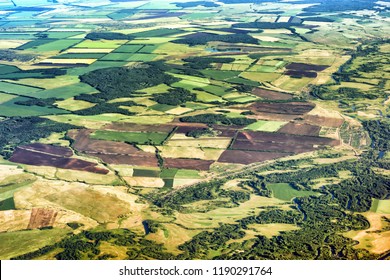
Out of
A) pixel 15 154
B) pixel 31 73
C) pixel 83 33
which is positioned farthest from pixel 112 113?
pixel 83 33

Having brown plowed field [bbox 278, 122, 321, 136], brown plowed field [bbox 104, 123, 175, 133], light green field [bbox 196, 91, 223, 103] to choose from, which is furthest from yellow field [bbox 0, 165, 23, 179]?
light green field [bbox 196, 91, 223, 103]

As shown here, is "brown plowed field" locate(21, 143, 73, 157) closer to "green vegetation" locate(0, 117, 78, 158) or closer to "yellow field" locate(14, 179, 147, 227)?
"green vegetation" locate(0, 117, 78, 158)

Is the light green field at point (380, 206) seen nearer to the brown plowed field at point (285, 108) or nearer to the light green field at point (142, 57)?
the brown plowed field at point (285, 108)

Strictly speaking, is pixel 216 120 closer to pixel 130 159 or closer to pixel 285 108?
pixel 285 108

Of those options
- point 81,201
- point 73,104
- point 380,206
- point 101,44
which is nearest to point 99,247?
point 81,201

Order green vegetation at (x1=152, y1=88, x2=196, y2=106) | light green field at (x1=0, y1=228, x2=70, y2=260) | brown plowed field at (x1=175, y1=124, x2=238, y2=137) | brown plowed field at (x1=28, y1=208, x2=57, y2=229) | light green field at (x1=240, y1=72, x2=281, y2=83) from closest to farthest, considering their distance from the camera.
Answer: light green field at (x1=0, y1=228, x2=70, y2=260)
brown plowed field at (x1=28, y1=208, x2=57, y2=229)
brown plowed field at (x1=175, y1=124, x2=238, y2=137)
green vegetation at (x1=152, y1=88, x2=196, y2=106)
light green field at (x1=240, y1=72, x2=281, y2=83)

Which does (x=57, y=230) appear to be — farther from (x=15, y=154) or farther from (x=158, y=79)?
(x=158, y=79)
